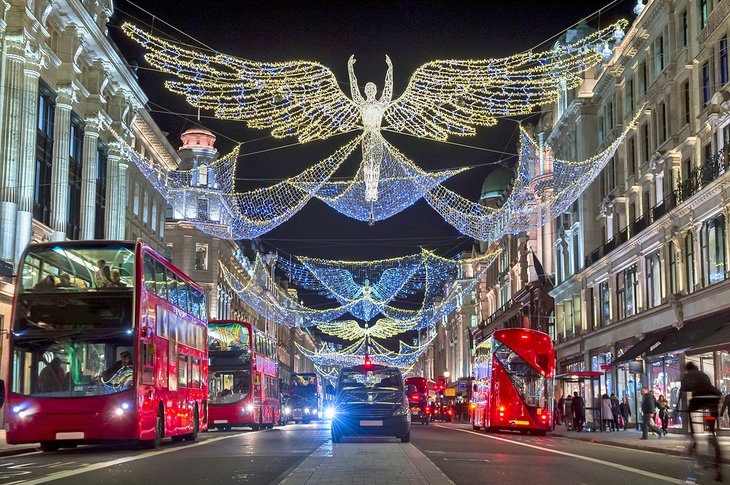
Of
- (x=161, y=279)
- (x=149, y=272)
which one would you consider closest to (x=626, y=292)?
(x=161, y=279)

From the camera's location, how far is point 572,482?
1324cm

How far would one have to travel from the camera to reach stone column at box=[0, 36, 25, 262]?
114 feet

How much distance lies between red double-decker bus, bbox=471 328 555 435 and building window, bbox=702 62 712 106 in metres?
9.70

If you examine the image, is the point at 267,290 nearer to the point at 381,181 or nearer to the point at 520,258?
the point at 520,258

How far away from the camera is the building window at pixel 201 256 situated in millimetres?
77625

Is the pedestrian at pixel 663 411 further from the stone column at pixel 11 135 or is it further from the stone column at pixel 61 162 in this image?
the stone column at pixel 61 162

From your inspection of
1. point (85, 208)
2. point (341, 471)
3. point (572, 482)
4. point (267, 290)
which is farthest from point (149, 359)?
point (267, 290)

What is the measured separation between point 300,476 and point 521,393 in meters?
21.6

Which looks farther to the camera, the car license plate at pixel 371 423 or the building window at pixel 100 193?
the building window at pixel 100 193

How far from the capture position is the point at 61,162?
41.1 metres

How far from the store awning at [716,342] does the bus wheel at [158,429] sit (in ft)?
53.2

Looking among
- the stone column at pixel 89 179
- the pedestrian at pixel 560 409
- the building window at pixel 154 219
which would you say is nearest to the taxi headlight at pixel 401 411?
the stone column at pixel 89 179

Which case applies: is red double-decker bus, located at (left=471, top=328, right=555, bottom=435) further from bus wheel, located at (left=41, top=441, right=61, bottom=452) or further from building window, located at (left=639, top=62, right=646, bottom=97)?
bus wheel, located at (left=41, top=441, right=61, bottom=452)

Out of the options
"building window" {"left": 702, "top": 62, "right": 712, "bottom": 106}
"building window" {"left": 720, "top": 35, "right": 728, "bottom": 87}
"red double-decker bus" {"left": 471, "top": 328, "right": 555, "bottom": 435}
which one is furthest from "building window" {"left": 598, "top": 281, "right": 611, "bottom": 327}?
"building window" {"left": 720, "top": 35, "right": 728, "bottom": 87}
